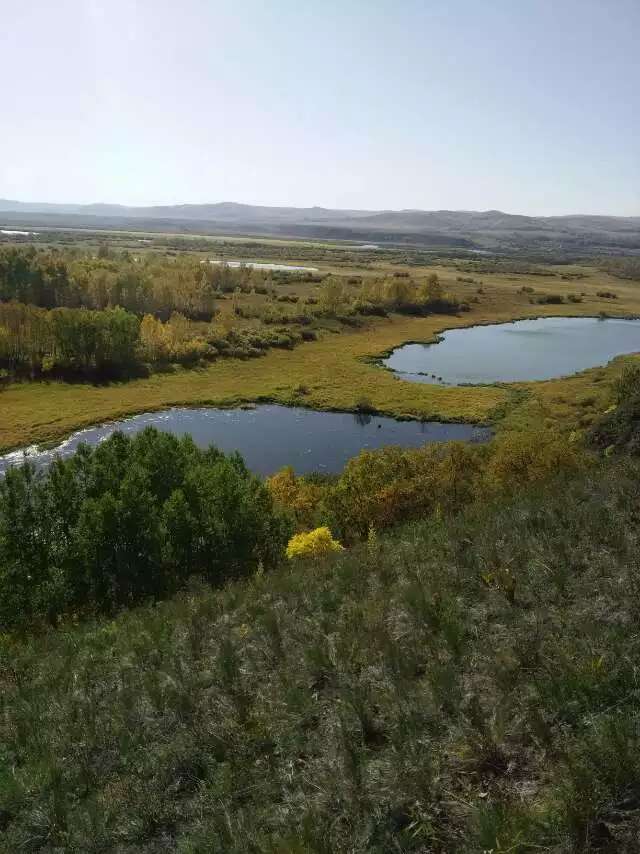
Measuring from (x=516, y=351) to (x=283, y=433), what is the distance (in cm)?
5546

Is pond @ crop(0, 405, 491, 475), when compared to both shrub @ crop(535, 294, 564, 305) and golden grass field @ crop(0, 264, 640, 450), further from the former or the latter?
shrub @ crop(535, 294, 564, 305)

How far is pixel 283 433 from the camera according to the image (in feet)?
204

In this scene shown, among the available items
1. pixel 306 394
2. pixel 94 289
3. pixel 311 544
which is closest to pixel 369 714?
pixel 311 544

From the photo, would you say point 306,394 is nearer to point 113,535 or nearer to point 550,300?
point 113,535

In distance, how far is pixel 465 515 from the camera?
1888 cm

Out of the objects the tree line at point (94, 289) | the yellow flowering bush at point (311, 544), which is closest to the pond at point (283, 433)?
the yellow flowering bush at point (311, 544)

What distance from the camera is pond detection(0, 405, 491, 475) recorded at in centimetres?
5500

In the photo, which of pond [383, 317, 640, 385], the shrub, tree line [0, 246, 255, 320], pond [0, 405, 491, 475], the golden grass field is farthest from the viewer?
the shrub

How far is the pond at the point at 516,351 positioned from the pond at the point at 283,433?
19019 millimetres

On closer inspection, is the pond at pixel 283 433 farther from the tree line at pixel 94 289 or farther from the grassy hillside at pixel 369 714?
the tree line at pixel 94 289

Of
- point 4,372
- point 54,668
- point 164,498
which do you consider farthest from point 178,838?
point 4,372

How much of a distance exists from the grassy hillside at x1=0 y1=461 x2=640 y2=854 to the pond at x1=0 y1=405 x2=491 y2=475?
3915 centimetres

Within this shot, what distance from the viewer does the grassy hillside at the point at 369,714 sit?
7137 mm

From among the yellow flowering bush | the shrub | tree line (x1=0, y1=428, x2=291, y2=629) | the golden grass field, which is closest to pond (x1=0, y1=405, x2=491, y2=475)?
the golden grass field
